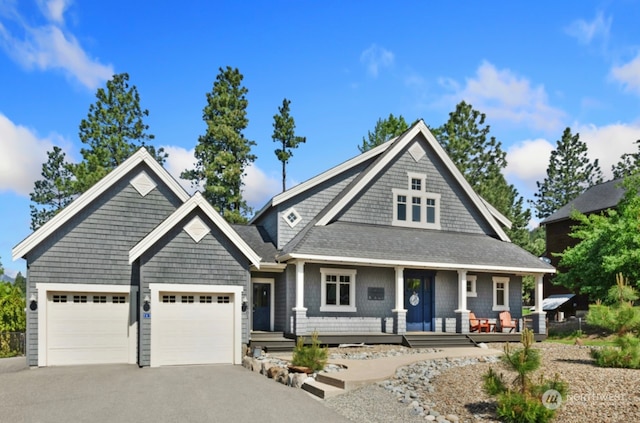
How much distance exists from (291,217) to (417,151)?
5.86 m

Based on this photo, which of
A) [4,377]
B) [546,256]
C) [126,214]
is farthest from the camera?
[546,256]

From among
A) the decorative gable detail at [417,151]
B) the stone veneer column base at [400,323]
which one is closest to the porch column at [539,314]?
the stone veneer column base at [400,323]

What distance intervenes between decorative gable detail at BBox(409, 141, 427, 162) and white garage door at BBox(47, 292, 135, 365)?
12.2 meters

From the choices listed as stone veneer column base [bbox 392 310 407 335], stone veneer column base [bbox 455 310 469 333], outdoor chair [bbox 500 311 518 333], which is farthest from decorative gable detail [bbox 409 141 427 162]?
outdoor chair [bbox 500 311 518 333]

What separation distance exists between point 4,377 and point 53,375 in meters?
1.18

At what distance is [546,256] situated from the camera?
4003cm

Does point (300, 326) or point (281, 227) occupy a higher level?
point (281, 227)

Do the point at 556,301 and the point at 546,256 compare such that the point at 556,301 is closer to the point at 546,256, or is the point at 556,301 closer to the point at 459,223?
the point at 546,256

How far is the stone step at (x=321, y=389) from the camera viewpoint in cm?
1119

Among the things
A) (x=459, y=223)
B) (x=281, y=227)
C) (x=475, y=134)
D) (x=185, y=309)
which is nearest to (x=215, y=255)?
(x=185, y=309)

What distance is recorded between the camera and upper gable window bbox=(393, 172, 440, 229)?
22.4 metres

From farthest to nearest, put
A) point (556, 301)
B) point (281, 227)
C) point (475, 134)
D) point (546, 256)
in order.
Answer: point (475, 134) → point (546, 256) → point (556, 301) → point (281, 227)

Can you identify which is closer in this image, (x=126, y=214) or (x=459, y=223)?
(x=126, y=214)

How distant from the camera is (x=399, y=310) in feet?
64.8
